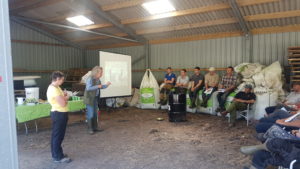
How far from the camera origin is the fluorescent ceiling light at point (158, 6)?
6706 millimetres

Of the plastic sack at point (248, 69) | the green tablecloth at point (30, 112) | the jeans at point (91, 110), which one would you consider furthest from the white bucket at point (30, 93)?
the plastic sack at point (248, 69)

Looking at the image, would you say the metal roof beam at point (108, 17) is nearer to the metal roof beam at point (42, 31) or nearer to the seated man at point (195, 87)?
the seated man at point (195, 87)

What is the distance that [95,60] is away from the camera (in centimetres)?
1159

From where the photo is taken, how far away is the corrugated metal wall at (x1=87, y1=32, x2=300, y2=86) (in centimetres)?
694

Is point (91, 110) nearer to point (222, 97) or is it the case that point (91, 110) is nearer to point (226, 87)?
point (222, 97)

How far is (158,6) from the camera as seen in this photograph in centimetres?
696

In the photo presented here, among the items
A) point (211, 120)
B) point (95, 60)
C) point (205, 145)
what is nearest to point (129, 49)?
point (95, 60)

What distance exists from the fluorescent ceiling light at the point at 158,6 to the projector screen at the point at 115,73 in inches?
65.5

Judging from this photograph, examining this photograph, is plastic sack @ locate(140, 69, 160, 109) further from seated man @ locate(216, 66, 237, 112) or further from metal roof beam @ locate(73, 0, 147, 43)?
seated man @ locate(216, 66, 237, 112)

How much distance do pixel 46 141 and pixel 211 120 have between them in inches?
159

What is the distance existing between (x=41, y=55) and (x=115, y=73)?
5701 millimetres

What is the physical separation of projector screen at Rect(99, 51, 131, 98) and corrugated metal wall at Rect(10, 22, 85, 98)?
4.95m

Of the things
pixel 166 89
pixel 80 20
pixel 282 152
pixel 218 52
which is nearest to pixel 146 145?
pixel 282 152

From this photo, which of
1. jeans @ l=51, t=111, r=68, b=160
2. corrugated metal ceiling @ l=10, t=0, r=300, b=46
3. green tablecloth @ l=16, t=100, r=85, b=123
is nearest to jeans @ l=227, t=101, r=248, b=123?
corrugated metal ceiling @ l=10, t=0, r=300, b=46
